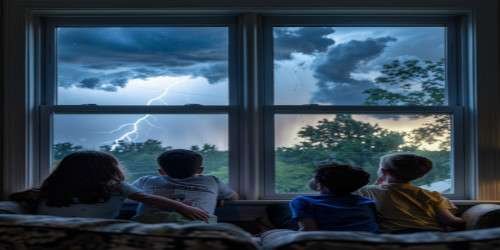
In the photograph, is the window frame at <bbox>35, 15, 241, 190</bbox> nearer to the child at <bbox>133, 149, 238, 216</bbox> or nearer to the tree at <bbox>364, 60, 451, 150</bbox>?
the child at <bbox>133, 149, 238, 216</bbox>

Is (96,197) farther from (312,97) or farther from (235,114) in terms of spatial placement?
(312,97)

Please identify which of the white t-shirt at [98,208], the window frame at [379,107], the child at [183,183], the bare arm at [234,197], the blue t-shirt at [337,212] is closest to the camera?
the blue t-shirt at [337,212]

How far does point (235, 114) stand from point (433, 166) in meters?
1.29

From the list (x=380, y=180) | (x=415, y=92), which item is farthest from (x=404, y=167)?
(x=415, y=92)

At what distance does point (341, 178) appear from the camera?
9.69 ft

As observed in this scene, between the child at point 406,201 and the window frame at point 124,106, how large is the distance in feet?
3.04

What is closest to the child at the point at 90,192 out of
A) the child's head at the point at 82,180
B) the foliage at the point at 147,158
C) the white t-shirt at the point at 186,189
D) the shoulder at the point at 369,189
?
the child's head at the point at 82,180

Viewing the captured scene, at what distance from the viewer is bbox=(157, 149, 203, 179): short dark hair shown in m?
3.20

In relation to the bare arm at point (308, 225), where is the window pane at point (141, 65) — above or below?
above

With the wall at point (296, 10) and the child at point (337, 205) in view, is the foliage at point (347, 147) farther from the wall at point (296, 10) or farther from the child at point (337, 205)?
the child at point (337, 205)

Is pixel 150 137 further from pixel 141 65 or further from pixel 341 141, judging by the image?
pixel 341 141

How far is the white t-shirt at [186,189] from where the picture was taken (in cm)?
314

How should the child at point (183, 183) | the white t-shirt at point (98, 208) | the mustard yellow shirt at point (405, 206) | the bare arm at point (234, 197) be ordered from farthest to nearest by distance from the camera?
1. the bare arm at point (234, 197)
2. the child at point (183, 183)
3. the mustard yellow shirt at point (405, 206)
4. the white t-shirt at point (98, 208)

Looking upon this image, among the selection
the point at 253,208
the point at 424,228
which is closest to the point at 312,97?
the point at 253,208
